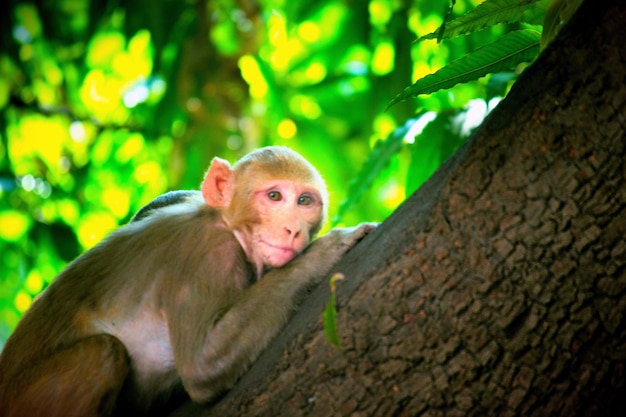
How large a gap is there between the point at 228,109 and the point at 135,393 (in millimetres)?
4439

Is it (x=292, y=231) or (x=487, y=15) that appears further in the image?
(x=292, y=231)

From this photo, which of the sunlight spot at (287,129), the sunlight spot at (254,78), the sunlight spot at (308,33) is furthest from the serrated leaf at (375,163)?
the sunlight spot at (308,33)

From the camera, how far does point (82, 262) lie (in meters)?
4.27

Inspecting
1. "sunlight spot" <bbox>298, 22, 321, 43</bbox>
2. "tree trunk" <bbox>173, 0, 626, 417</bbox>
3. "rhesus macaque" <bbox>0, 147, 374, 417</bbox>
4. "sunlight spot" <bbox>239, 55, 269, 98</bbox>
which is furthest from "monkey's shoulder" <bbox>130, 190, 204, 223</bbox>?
"sunlight spot" <bbox>298, 22, 321, 43</bbox>

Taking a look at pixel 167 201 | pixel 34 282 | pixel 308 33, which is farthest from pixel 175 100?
pixel 167 201

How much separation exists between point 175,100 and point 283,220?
4066 millimetres

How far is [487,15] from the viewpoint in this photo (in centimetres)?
269

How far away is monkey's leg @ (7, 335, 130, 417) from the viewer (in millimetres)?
3656

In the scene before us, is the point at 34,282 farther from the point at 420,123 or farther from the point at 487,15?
the point at 487,15

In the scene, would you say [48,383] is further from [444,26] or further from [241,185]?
[444,26]

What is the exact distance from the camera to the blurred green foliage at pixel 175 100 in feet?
22.3

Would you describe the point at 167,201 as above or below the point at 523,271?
above

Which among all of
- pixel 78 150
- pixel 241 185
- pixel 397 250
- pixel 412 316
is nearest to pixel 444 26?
pixel 397 250

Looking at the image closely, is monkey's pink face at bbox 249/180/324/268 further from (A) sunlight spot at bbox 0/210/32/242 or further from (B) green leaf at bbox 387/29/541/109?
(A) sunlight spot at bbox 0/210/32/242
